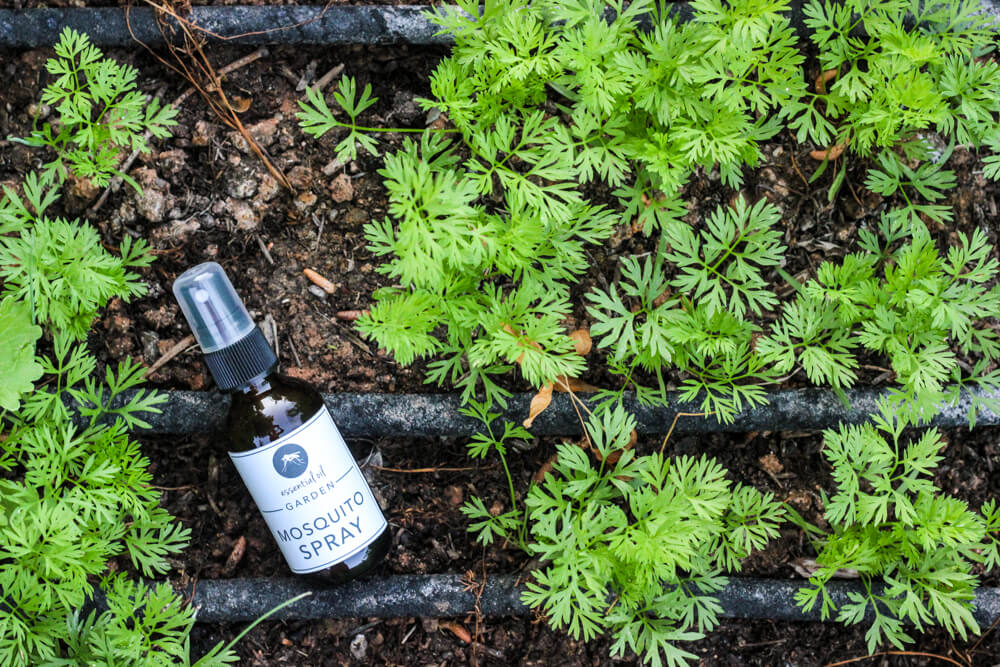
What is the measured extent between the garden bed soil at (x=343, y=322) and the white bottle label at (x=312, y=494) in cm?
22

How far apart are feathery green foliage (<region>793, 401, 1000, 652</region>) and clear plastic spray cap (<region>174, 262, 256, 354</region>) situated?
1602 mm

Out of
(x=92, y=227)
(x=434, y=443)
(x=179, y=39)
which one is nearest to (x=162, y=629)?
(x=434, y=443)

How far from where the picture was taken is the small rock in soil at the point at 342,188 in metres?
2.09

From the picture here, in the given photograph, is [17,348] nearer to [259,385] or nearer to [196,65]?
[259,385]

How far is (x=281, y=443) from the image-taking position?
1.86m

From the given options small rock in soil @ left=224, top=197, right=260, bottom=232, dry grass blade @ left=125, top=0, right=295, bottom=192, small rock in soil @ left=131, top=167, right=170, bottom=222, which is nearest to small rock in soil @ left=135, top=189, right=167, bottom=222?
small rock in soil @ left=131, top=167, right=170, bottom=222

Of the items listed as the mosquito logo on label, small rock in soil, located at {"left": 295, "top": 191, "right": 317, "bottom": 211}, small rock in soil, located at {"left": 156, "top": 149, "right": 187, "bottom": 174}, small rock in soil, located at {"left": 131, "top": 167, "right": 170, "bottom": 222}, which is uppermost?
small rock in soil, located at {"left": 156, "top": 149, "right": 187, "bottom": 174}

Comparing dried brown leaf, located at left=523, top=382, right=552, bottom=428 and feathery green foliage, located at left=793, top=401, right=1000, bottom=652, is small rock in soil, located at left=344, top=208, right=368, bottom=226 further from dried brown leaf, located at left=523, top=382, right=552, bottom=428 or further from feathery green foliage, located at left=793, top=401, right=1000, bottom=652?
feathery green foliage, located at left=793, top=401, right=1000, bottom=652

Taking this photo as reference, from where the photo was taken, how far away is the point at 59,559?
1771 millimetres

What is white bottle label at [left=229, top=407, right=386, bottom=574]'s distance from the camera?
6.12 ft

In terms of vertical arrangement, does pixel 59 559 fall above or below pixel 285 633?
above

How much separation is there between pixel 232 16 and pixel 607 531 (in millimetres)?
1783

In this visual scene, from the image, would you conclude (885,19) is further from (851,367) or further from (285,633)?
(285,633)

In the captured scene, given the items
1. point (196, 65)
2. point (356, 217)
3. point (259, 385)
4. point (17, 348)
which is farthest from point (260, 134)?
point (17, 348)
